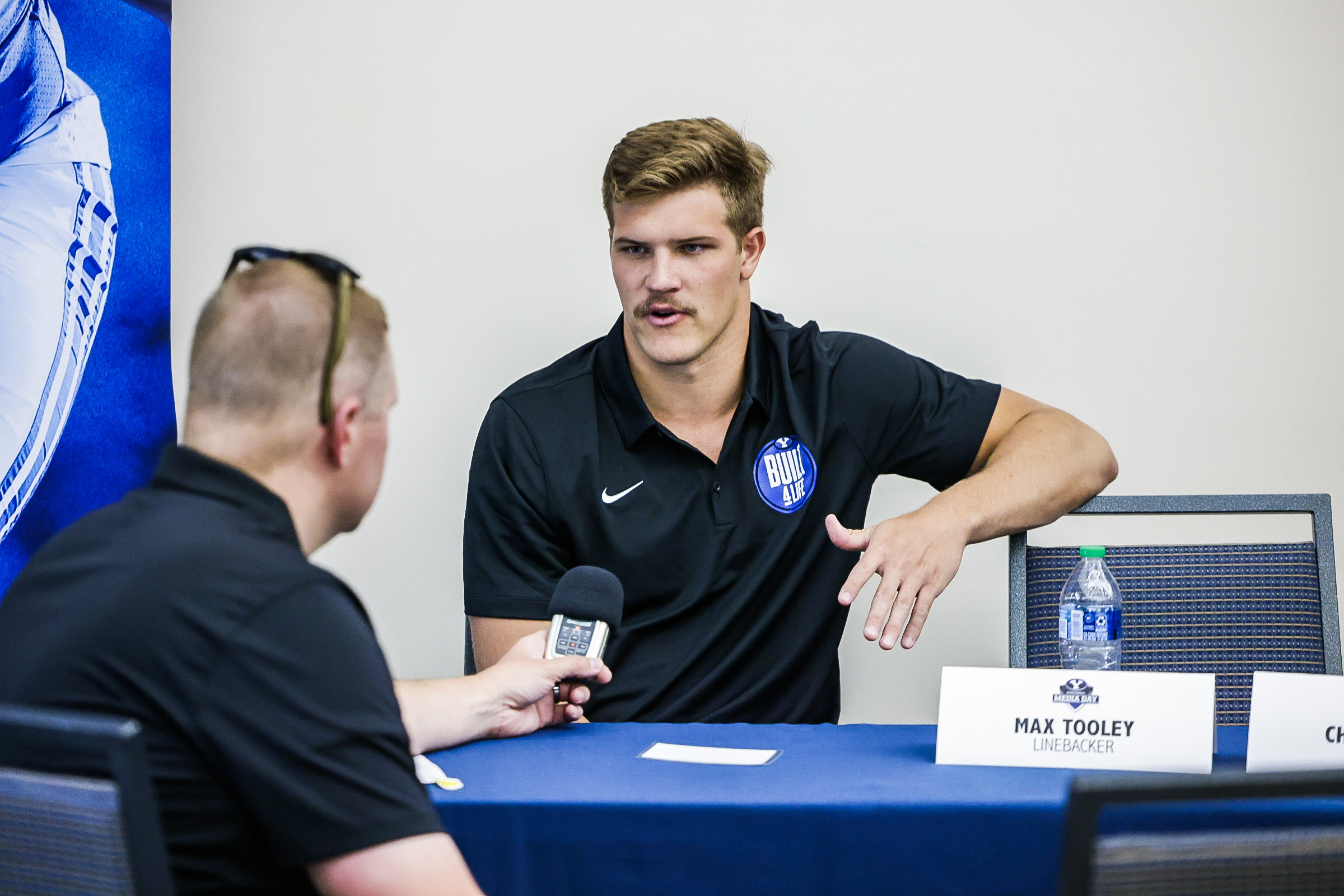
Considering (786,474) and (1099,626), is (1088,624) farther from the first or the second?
(786,474)

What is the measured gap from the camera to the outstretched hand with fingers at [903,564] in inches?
61.9

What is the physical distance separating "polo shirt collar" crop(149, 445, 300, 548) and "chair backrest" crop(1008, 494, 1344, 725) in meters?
1.29

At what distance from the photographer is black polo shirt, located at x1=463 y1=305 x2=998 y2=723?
6.50 ft

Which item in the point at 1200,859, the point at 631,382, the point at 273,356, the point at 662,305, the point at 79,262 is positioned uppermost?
the point at 79,262

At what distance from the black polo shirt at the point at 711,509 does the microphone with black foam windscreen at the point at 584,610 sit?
0.42 meters

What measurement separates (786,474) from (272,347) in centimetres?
127

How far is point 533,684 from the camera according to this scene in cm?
145

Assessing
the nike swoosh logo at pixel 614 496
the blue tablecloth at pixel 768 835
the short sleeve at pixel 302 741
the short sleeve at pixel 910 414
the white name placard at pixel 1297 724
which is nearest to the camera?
the short sleeve at pixel 302 741

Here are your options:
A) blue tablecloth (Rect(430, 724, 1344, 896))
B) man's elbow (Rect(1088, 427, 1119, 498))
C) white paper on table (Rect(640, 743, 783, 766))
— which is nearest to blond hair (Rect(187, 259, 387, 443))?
blue tablecloth (Rect(430, 724, 1344, 896))

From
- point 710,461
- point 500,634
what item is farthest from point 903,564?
point 500,634

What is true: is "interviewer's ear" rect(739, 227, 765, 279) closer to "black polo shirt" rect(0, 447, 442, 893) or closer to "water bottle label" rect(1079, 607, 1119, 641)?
"water bottle label" rect(1079, 607, 1119, 641)

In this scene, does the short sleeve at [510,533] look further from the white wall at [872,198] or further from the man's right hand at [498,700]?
the white wall at [872,198]

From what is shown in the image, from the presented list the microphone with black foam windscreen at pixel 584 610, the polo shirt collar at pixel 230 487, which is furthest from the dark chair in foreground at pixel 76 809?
the microphone with black foam windscreen at pixel 584 610

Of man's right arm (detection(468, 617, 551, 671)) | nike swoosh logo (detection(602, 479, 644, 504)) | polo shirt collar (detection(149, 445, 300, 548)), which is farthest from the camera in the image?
nike swoosh logo (detection(602, 479, 644, 504))
